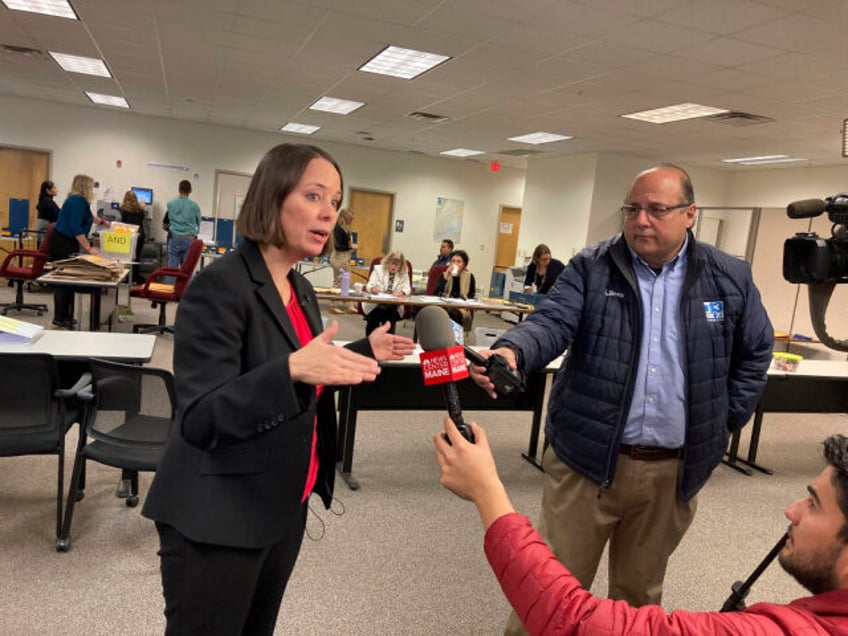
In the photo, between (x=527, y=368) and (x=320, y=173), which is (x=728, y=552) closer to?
(x=527, y=368)

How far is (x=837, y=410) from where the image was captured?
4.86m

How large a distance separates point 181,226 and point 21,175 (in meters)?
3.81

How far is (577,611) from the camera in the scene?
2.82 feet

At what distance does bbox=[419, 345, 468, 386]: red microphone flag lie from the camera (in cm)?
105

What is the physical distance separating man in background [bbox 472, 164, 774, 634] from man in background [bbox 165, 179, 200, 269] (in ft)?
30.4

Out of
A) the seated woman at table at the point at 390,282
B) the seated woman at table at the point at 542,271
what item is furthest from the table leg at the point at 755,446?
the seated woman at table at the point at 390,282

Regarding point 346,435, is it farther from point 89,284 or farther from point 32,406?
point 89,284

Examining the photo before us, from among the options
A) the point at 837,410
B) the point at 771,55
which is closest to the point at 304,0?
the point at 771,55

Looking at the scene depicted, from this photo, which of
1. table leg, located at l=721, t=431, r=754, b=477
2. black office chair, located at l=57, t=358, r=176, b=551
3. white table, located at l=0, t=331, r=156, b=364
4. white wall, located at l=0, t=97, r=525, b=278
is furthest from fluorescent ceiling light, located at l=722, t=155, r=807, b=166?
black office chair, located at l=57, t=358, r=176, b=551

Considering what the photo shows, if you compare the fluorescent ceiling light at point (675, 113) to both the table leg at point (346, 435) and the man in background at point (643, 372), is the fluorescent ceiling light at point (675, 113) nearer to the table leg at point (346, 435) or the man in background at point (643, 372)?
the table leg at point (346, 435)

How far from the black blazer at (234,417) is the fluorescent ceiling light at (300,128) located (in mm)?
10715

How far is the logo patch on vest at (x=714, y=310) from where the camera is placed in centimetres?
182

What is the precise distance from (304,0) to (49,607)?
413 cm

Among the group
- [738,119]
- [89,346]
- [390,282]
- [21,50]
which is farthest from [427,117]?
[89,346]
